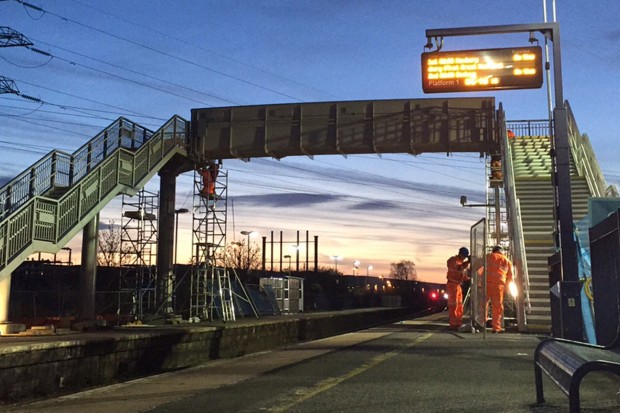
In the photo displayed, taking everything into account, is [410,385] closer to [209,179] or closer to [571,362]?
[571,362]

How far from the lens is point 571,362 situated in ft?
15.8

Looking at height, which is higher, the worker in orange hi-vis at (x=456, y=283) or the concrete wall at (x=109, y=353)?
the worker in orange hi-vis at (x=456, y=283)

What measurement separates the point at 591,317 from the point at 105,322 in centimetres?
1538

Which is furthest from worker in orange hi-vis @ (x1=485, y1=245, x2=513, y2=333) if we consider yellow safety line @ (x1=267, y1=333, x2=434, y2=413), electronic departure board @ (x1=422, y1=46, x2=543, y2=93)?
yellow safety line @ (x1=267, y1=333, x2=434, y2=413)

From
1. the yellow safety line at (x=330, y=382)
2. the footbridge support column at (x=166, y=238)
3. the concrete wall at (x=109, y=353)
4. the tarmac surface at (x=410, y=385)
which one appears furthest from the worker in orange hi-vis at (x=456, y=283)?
the footbridge support column at (x=166, y=238)

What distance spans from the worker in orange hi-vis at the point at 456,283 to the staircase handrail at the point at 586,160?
6653 millimetres

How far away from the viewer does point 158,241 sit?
26.4m

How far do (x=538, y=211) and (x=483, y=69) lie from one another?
1059 cm

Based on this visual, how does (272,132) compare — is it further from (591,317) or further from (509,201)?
(591,317)

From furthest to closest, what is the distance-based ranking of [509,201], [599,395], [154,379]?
[509,201]
[154,379]
[599,395]

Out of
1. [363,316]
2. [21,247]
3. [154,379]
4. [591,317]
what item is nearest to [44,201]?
[21,247]

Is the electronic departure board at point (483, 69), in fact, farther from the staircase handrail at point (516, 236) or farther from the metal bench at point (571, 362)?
the metal bench at point (571, 362)

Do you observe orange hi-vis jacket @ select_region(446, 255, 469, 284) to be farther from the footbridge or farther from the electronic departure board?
the electronic departure board

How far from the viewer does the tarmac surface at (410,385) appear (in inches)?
254
